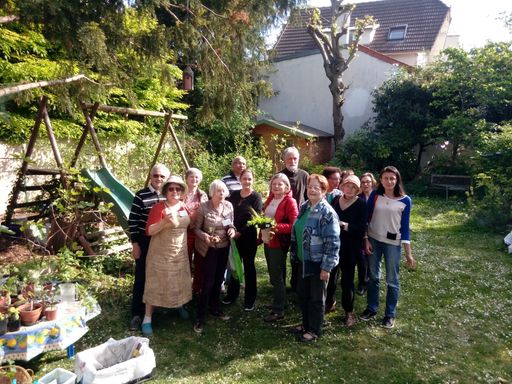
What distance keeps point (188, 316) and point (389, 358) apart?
2.14m

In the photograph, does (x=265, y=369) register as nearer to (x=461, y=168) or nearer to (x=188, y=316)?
(x=188, y=316)

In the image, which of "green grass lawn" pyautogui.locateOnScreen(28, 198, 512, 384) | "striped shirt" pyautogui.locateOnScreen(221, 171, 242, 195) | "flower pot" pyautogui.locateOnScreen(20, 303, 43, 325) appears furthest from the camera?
"striped shirt" pyautogui.locateOnScreen(221, 171, 242, 195)

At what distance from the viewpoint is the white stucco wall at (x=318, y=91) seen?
17.0 m

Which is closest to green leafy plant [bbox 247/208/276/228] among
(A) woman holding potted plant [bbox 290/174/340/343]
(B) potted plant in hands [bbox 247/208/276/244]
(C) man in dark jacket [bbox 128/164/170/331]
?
(B) potted plant in hands [bbox 247/208/276/244]

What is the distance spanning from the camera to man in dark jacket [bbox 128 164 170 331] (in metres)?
4.08

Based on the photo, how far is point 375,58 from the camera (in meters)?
16.8

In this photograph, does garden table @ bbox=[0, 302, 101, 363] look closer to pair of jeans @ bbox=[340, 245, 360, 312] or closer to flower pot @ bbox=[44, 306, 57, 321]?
flower pot @ bbox=[44, 306, 57, 321]

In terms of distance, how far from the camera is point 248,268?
15.0 feet

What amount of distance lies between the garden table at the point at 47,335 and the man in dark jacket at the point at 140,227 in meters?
0.57

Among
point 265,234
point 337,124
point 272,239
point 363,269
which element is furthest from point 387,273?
point 337,124

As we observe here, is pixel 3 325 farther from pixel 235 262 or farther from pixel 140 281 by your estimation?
pixel 235 262

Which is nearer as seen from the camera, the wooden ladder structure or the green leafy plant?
the green leafy plant

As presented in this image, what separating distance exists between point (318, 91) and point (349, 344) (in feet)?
51.6

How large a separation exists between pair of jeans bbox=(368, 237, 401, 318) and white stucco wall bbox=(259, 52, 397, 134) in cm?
1341
